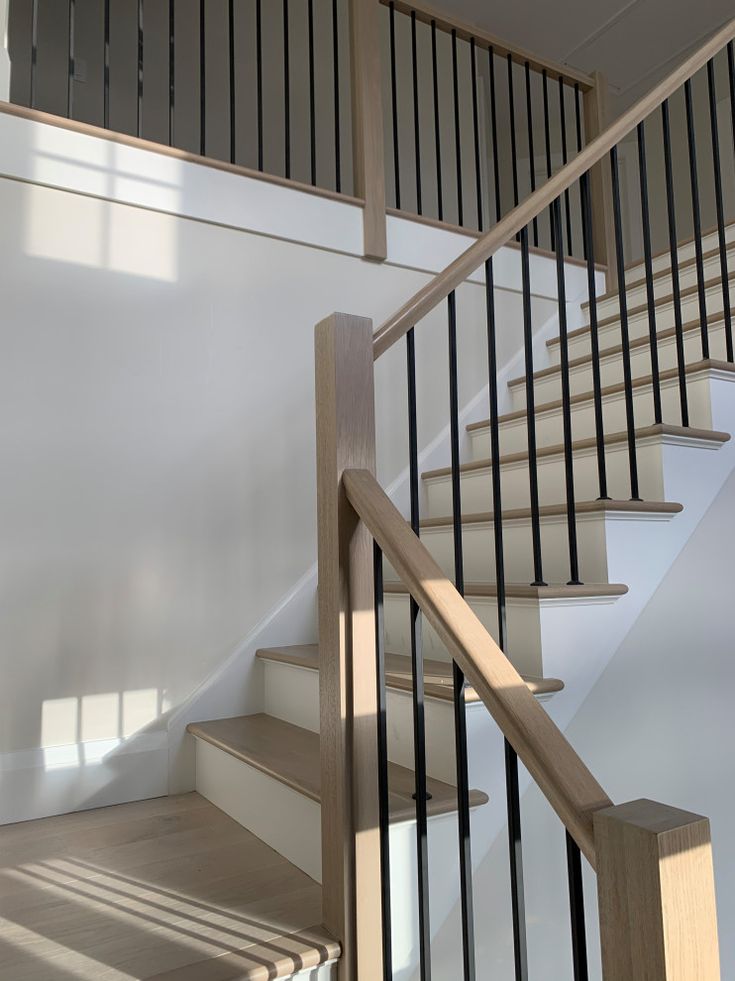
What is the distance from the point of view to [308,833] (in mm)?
1648

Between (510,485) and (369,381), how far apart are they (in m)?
1.09

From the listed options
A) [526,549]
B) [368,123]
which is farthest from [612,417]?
[368,123]

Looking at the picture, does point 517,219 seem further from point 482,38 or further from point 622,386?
point 482,38

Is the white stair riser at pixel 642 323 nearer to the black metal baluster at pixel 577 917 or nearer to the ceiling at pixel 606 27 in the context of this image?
the black metal baluster at pixel 577 917

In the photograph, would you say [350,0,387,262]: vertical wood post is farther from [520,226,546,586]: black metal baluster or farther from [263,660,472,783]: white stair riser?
[263,660,472,783]: white stair riser

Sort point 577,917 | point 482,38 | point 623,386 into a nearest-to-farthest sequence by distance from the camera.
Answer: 1. point 577,917
2. point 623,386
3. point 482,38

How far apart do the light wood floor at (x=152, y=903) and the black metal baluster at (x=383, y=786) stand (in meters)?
0.10

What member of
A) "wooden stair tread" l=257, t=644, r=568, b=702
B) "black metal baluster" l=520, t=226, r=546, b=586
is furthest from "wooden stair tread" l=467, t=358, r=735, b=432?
"wooden stair tread" l=257, t=644, r=568, b=702

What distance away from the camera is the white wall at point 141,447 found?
213 centimetres

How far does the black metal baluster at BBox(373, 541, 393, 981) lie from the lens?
135 centimetres

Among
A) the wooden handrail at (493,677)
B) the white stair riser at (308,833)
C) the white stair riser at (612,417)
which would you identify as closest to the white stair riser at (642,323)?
the white stair riser at (612,417)

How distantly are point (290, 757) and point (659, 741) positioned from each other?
93 cm

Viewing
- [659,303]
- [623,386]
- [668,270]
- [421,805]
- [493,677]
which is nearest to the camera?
[493,677]

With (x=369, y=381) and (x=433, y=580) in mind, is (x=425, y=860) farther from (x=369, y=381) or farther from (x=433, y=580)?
(x=369, y=381)
